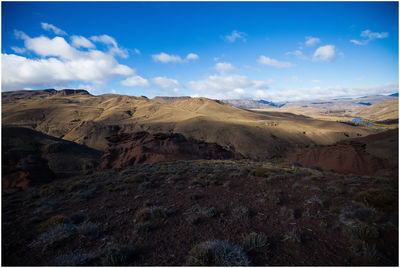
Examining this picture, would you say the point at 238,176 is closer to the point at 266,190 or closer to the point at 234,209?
the point at 266,190

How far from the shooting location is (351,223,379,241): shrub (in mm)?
4555

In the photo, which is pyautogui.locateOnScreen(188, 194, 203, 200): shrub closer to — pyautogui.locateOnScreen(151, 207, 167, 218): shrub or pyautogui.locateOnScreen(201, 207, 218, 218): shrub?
pyautogui.locateOnScreen(201, 207, 218, 218): shrub

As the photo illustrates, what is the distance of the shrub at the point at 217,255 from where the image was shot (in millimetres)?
3799

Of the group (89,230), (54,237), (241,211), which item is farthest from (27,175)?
(241,211)

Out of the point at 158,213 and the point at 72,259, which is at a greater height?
the point at 72,259

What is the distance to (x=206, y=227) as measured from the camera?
214 inches

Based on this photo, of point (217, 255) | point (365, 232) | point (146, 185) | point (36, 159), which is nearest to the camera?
point (217, 255)

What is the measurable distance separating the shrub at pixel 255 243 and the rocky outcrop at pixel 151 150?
22.4 m

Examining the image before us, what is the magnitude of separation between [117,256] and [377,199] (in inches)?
326

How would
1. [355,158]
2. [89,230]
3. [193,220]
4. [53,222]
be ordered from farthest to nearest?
[355,158], [53,222], [193,220], [89,230]

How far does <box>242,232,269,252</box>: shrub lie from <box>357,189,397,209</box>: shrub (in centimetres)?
455

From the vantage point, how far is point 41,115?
318ft

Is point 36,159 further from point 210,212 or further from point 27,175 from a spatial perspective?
point 210,212

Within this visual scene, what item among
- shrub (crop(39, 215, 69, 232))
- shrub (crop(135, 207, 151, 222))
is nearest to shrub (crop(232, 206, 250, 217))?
shrub (crop(135, 207, 151, 222))
